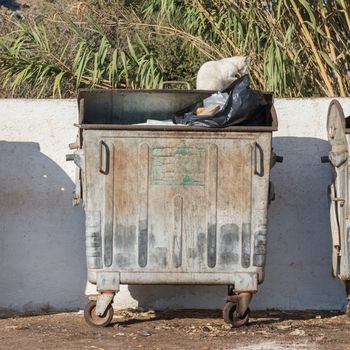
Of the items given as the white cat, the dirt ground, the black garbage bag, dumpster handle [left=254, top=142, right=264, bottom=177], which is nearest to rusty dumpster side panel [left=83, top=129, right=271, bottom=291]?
dumpster handle [left=254, top=142, right=264, bottom=177]

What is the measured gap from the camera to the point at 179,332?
22.5 ft

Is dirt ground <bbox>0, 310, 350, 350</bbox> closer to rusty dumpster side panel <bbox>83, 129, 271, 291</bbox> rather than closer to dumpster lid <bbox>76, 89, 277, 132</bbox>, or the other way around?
rusty dumpster side panel <bbox>83, 129, 271, 291</bbox>

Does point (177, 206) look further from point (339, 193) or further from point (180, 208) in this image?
point (339, 193)

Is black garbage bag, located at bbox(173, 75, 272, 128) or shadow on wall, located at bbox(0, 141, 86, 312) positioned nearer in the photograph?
black garbage bag, located at bbox(173, 75, 272, 128)

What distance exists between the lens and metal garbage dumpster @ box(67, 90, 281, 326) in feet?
22.3

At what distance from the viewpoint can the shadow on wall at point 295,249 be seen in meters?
7.73

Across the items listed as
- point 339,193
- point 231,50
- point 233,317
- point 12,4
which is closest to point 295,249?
point 339,193

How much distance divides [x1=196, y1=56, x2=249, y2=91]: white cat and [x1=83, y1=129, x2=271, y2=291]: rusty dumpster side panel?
1231 millimetres

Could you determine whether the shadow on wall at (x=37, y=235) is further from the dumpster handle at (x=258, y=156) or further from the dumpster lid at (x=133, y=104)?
the dumpster handle at (x=258, y=156)

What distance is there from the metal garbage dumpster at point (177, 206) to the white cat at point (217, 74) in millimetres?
1214

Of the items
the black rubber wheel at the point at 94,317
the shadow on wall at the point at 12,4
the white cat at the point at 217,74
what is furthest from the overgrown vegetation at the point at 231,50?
the shadow on wall at the point at 12,4

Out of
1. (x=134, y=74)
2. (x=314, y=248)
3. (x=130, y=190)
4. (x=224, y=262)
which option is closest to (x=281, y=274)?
(x=314, y=248)

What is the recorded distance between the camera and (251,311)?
7707mm

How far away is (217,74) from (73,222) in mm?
1651
